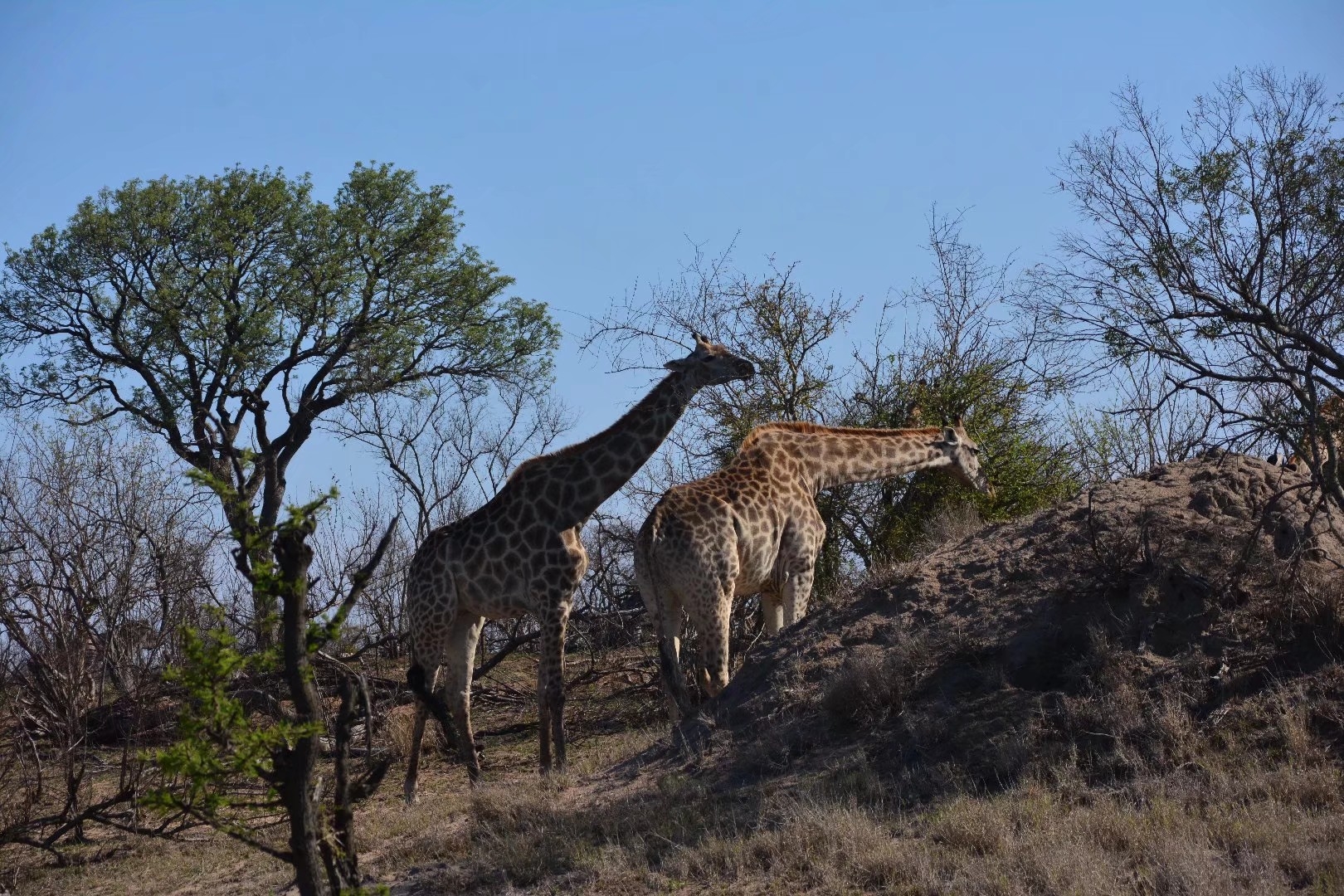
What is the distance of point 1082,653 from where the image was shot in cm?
965

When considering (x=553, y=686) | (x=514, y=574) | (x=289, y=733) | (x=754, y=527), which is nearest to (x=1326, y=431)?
(x=754, y=527)

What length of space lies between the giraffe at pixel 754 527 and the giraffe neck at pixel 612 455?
2.00 ft

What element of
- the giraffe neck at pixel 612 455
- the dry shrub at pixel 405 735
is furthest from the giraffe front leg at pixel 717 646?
the dry shrub at pixel 405 735

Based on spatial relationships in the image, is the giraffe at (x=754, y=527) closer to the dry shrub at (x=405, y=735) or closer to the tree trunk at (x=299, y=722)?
the dry shrub at (x=405, y=735)

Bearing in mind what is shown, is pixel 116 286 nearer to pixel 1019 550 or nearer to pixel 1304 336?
pixel 1019 550

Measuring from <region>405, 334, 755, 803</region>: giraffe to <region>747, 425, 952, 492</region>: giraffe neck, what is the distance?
6.05 ft

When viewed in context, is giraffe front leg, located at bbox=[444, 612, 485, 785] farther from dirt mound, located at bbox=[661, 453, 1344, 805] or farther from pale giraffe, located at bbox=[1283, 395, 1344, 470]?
pale giraffe, located at bbox=[1283, 395, 1344, 470]

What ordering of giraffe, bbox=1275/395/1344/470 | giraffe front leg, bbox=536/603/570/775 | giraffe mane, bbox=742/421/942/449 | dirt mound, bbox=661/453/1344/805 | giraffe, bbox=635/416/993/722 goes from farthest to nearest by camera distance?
giraffe mane, bbox=742/421/942/449 → giraffe, bbox=635/416/993/722 → giraffe front leg, bbox=536/603/570/775 → giraffe, bbox=1275/395/1344/470 → dirt mound, bbox=661/453/1344/805

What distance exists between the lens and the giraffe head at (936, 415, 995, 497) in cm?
1420

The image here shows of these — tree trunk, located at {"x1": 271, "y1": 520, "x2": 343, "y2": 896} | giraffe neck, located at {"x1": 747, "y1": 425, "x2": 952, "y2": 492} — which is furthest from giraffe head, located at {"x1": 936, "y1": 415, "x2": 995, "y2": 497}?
tree trunk, located at {"x1": 271, "y1": 520, "x2": 343, "y2": 896}

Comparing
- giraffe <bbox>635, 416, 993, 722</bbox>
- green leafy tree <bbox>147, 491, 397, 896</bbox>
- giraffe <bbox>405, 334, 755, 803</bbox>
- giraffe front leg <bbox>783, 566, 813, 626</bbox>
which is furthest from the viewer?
giraffe front leg <bbox>783, 566, 813, 626</bbox>

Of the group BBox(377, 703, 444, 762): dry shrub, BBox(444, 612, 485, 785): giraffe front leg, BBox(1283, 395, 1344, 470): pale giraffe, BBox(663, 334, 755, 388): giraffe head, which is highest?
BBox(663, 334, 755, 388): giraffe head

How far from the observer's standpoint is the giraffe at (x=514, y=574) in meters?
11.7

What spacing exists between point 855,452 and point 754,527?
1889mm
